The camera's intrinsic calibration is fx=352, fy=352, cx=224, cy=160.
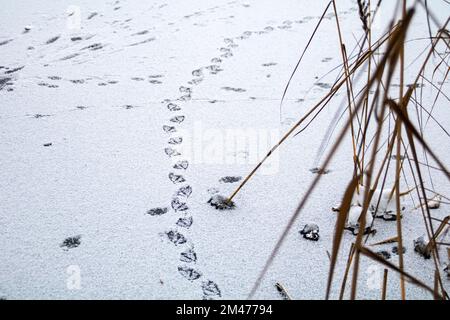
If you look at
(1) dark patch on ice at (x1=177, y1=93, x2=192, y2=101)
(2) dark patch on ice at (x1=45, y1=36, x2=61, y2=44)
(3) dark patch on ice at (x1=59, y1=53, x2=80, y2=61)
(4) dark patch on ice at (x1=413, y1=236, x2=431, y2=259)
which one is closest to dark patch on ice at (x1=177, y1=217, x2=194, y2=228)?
(4) dark patch on ice at (x1=413, y1=236, x2=431, y2=259)

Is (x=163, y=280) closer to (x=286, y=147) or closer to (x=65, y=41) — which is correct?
(x=286, y=147)

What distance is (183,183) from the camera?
3.93 ft

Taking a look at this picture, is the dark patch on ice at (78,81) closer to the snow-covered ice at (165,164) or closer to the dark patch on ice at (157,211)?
the snow-covered ice at (165,164)

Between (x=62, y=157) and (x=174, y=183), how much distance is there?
45cm

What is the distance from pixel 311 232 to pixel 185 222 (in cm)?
36

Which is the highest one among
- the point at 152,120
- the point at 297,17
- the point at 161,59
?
the point at 297,17

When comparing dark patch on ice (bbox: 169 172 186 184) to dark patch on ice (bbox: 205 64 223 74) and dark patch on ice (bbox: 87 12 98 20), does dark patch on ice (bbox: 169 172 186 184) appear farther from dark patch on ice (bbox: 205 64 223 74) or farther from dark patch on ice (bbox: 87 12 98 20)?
dark patch on ice (bbox: 87 12 98 20)

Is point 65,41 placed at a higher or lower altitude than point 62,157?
higher

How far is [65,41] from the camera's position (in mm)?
2342

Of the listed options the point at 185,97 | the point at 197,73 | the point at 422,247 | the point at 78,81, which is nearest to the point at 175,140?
the point at 185,97

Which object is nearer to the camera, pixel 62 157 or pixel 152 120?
pixel 62 157
